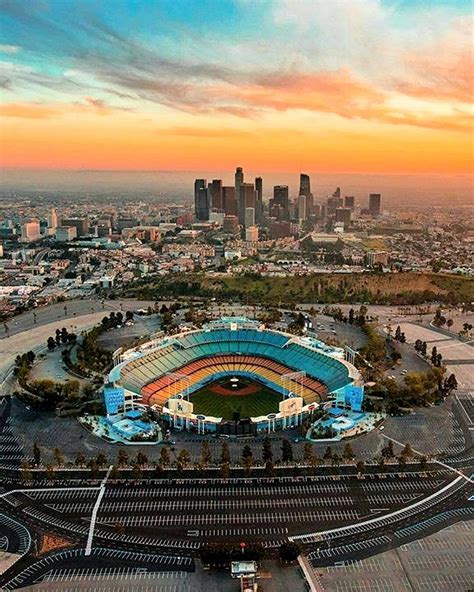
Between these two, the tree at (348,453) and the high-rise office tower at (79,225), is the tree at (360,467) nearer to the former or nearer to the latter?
the tree at (348,453)

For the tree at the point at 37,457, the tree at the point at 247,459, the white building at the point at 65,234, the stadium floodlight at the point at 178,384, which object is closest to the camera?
the tree at the point at 247,459

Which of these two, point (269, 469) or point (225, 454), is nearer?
point (269, 469)

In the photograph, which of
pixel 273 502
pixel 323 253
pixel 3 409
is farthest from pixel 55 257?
pixel 273 502

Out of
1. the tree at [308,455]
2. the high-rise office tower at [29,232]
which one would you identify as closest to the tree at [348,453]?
the tree at [308,455]

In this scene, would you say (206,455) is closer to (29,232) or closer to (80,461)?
(80,461)

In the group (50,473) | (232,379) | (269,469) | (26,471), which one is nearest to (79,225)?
(232,379)

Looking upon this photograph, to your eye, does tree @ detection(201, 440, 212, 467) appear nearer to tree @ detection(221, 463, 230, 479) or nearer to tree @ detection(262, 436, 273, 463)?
tree @ detection(221, 463, 230, 479)

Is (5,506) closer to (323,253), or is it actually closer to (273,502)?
(273,502)
